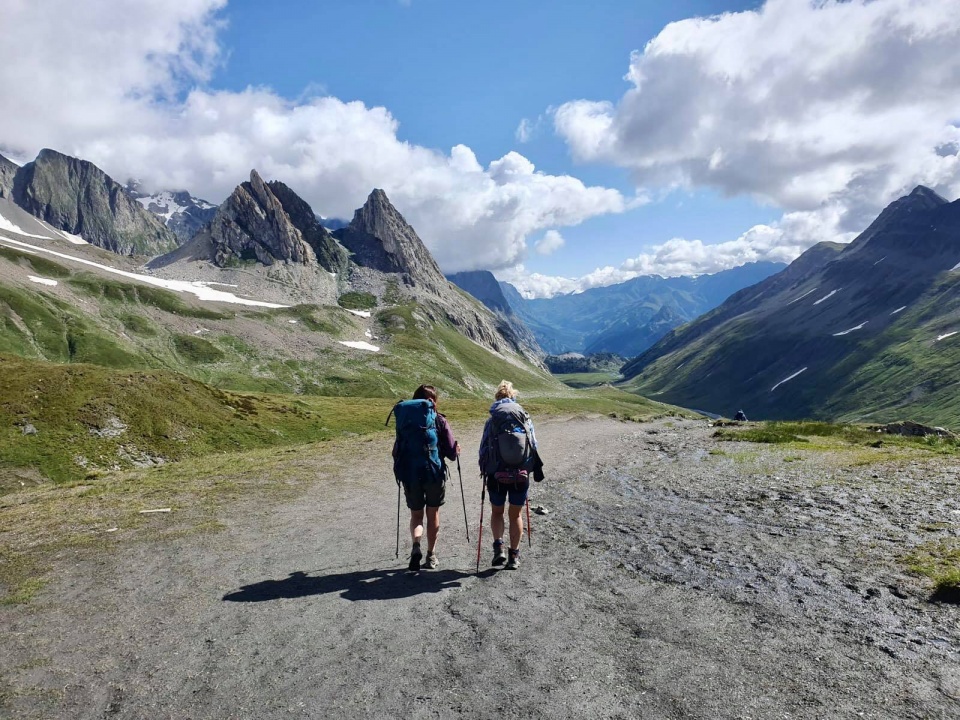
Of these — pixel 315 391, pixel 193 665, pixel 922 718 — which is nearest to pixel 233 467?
pixel 193 665

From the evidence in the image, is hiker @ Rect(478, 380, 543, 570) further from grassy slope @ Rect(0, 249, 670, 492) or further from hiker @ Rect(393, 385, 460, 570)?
grassy slope @ Rect(0, 249, 670, 492)

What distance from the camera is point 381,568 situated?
12.0m

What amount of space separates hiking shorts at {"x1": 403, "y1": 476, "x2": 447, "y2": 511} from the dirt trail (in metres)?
1.65

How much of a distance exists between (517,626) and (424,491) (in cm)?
404

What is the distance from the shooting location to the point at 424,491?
470 inches

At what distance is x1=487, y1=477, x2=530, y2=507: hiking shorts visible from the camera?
11.6m

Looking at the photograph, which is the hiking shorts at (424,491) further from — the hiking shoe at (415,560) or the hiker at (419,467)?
the hiking shoe at (415,560)

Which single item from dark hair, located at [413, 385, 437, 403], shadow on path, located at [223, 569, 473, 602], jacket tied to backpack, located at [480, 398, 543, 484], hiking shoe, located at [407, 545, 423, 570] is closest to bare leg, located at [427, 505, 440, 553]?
hiking shoe, located at [407, 545, 423, 570]

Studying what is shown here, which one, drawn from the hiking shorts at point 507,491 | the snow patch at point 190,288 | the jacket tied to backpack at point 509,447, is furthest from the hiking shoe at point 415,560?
the snow patch at point 190,288

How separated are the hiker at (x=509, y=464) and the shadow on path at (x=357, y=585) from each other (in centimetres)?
132

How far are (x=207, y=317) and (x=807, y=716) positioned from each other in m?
164

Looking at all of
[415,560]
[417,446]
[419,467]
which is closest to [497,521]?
[415,560]

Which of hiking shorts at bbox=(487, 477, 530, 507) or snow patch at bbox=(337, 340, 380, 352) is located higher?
snow patch at bbox=(337, 340, 380, 352)

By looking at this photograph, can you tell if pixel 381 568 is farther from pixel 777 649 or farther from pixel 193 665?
pixel 777 649
